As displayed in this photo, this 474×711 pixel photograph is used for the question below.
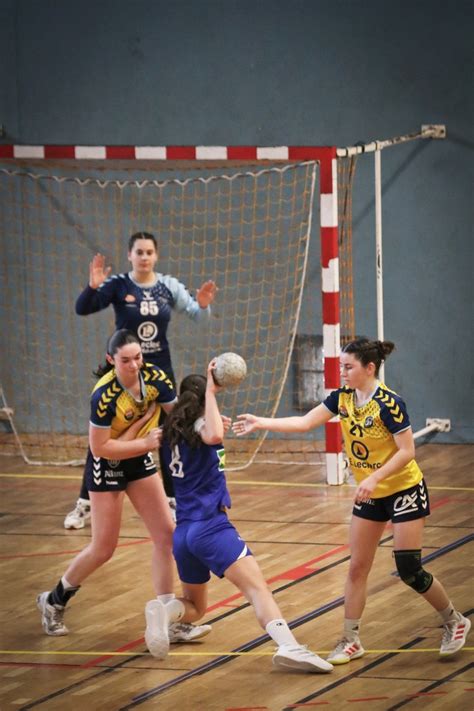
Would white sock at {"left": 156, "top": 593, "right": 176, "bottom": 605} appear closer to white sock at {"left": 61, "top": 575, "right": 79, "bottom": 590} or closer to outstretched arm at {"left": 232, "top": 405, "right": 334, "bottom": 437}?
white sock at {"left": 61, "top": 575, "right": 79, "bottom": 590}

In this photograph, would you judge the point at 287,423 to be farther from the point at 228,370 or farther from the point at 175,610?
the point at 175,610

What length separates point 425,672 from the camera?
21.1ft

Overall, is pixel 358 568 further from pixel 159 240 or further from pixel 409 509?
pixel 159 240

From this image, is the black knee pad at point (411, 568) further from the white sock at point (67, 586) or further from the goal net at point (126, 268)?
the goal net at point (126, 268)

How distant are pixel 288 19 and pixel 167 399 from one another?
19.7 feet

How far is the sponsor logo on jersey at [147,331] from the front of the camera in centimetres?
906

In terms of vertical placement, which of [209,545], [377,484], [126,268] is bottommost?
[209,545]

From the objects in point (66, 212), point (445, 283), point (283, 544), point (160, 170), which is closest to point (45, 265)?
point (66, 212)

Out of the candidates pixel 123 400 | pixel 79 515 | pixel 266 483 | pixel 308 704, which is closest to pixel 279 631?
pixel 308 704

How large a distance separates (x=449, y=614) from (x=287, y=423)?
124 cm

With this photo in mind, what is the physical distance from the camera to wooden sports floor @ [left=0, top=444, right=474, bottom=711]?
245 inches

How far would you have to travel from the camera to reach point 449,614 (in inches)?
263

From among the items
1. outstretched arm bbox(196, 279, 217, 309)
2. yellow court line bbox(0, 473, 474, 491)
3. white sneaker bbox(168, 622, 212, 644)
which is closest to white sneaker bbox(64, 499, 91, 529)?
yellow court line bbox(0, 473, 474, 491)

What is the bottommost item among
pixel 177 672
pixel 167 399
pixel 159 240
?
pixel 177 672
